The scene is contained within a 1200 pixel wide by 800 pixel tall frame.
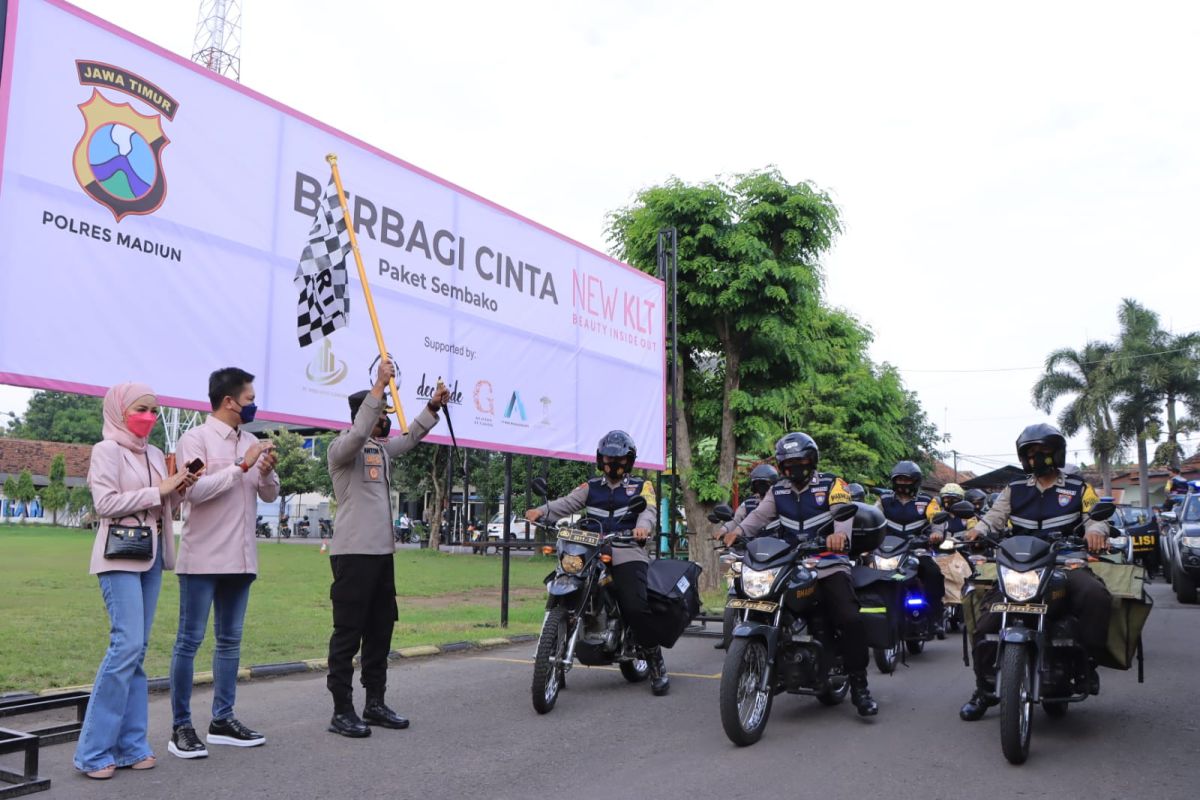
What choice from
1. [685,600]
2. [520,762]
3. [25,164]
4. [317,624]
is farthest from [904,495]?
[25,164]

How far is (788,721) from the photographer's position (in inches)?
263

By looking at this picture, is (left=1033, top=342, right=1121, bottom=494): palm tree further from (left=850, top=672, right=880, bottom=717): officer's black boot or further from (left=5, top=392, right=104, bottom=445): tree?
(left=5, top=392, right=104, bottom=445): tree

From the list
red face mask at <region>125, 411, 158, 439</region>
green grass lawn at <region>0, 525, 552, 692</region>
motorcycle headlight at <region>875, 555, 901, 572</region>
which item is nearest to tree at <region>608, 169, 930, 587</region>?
green grass lawn at <region>0, 525, 552, 692</region>

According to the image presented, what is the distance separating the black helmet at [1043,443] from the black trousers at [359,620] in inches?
162

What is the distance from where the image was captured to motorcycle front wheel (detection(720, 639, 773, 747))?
5742 mm

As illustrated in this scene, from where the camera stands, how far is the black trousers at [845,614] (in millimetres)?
6586

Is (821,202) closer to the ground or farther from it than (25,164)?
farther from it

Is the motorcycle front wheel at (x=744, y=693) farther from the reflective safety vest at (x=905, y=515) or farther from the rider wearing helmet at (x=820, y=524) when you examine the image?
the reflective safety vest at (x=905, y=515)

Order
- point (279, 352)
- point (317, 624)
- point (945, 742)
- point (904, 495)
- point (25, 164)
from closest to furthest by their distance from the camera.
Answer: point (945, 742) < point (25, 164) < point (279, 352) < point (904, 495) < point (317, 624)

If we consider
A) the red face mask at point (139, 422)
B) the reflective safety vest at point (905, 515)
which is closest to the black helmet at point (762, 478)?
the reflective safety vest at point (905, 515)

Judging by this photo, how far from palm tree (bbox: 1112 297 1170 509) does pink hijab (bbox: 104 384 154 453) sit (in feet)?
171

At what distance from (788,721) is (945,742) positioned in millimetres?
1034

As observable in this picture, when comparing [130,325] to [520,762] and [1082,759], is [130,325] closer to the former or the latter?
[520,762]

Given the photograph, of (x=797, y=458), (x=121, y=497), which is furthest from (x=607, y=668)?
(x=121, y=497)
